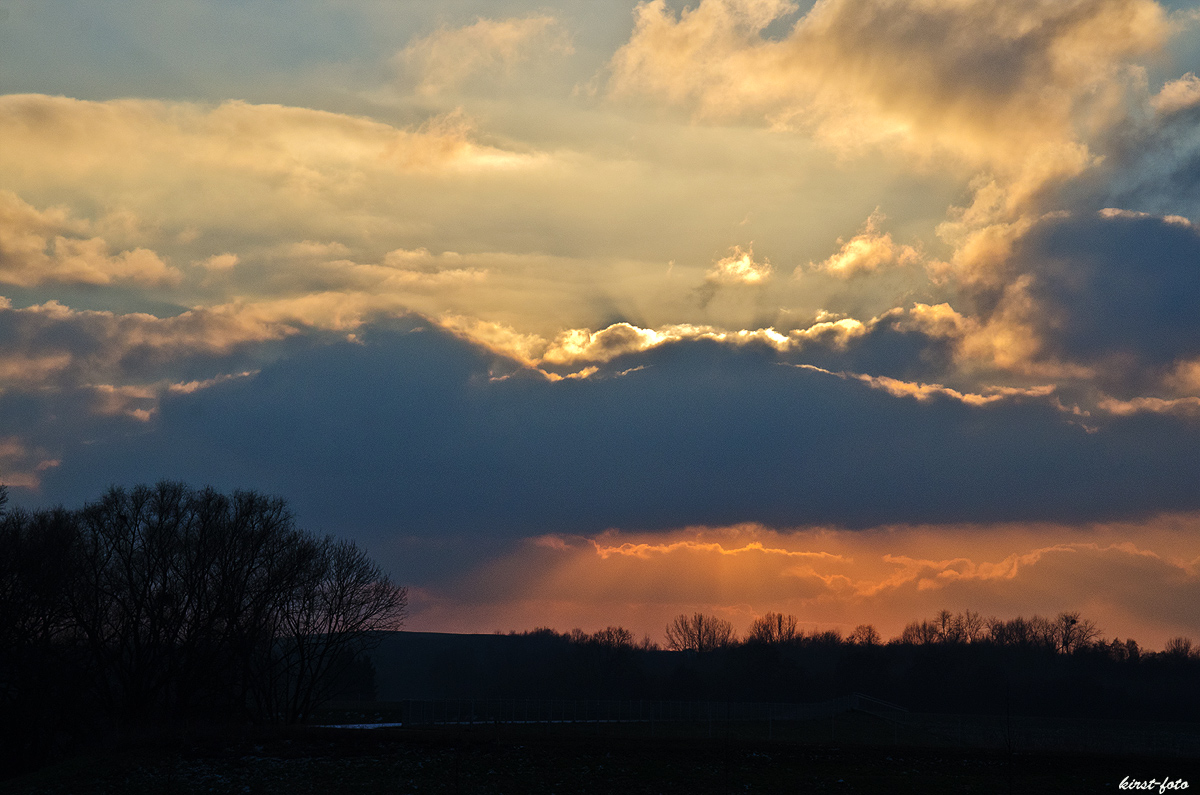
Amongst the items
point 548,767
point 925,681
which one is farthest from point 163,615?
point 925,681

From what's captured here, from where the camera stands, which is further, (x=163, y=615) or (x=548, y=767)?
(x=163, y=615)

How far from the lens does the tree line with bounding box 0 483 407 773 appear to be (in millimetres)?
66062

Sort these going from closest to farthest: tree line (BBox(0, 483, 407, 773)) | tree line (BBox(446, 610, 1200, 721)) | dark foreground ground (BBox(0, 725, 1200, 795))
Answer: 1. dark foreground ground (BBox(0, 725, 1200, 795))
2. tree line (BBox(0, 483, 407, 773))
3. tree line (BBox(446, 610, 1200, 721))

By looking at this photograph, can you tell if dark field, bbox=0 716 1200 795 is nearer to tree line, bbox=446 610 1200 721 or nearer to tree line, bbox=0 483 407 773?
tree line, bbox=0 483 407 773

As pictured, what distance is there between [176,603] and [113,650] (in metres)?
5.46

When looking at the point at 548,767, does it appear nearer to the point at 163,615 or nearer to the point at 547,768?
the point at 547,768

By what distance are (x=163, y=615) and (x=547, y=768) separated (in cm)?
3631

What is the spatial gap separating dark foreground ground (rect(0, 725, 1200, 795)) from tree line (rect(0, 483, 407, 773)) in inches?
547

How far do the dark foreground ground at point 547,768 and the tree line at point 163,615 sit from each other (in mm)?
13890

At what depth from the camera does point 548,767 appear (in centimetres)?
5541

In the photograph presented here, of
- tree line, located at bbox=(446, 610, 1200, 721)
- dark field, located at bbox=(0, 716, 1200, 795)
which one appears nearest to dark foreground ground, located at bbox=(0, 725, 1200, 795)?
dark field, located at bbox=(0, 716, 1200, 795)

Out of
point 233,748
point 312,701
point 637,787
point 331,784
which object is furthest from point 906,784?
point 312,701

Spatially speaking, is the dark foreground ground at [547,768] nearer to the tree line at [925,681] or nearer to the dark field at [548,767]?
the dark field at [548,767]

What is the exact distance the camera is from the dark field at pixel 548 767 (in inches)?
1993
